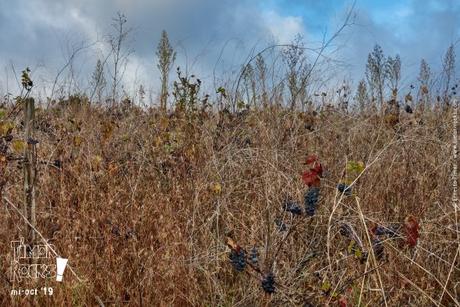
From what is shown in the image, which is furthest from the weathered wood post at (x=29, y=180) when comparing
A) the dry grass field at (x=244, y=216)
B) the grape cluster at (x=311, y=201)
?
Answer: the grape cluster at (x=311, y=201)

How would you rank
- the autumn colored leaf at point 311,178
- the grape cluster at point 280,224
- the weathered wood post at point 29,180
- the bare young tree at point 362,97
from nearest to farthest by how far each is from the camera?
the autumn colored leaf at point 311,178, the grape cluster at point 280,224, the weathered wood post at point 29,180, the bare young tree at point 362,97

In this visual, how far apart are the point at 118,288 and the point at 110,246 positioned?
207mm

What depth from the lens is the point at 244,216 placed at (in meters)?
2.74

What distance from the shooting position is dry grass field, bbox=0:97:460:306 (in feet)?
7.31

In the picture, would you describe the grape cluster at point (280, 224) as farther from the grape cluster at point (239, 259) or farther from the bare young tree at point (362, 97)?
the bare young tree at point (362, 97)

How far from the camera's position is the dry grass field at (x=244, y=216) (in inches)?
87.7

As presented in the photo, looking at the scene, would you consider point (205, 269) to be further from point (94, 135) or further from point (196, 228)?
point (94, 135)

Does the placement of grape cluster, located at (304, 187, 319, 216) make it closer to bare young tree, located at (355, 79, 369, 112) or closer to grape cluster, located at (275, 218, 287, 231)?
grape cluster, located at (275, 218, 287, 231)

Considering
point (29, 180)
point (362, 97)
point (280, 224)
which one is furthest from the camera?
point (362, 97)

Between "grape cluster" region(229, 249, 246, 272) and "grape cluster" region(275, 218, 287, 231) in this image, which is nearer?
"grape cluster" region(229, 249, 246, 272)

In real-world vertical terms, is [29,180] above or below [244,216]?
above

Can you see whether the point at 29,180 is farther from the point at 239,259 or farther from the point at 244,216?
the point at 239,259

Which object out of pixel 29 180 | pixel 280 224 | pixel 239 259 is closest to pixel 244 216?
pixel 280 224

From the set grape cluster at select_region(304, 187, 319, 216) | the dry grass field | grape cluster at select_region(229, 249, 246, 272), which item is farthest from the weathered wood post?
grape cluster at select_region(304, 187, 319, 216)
